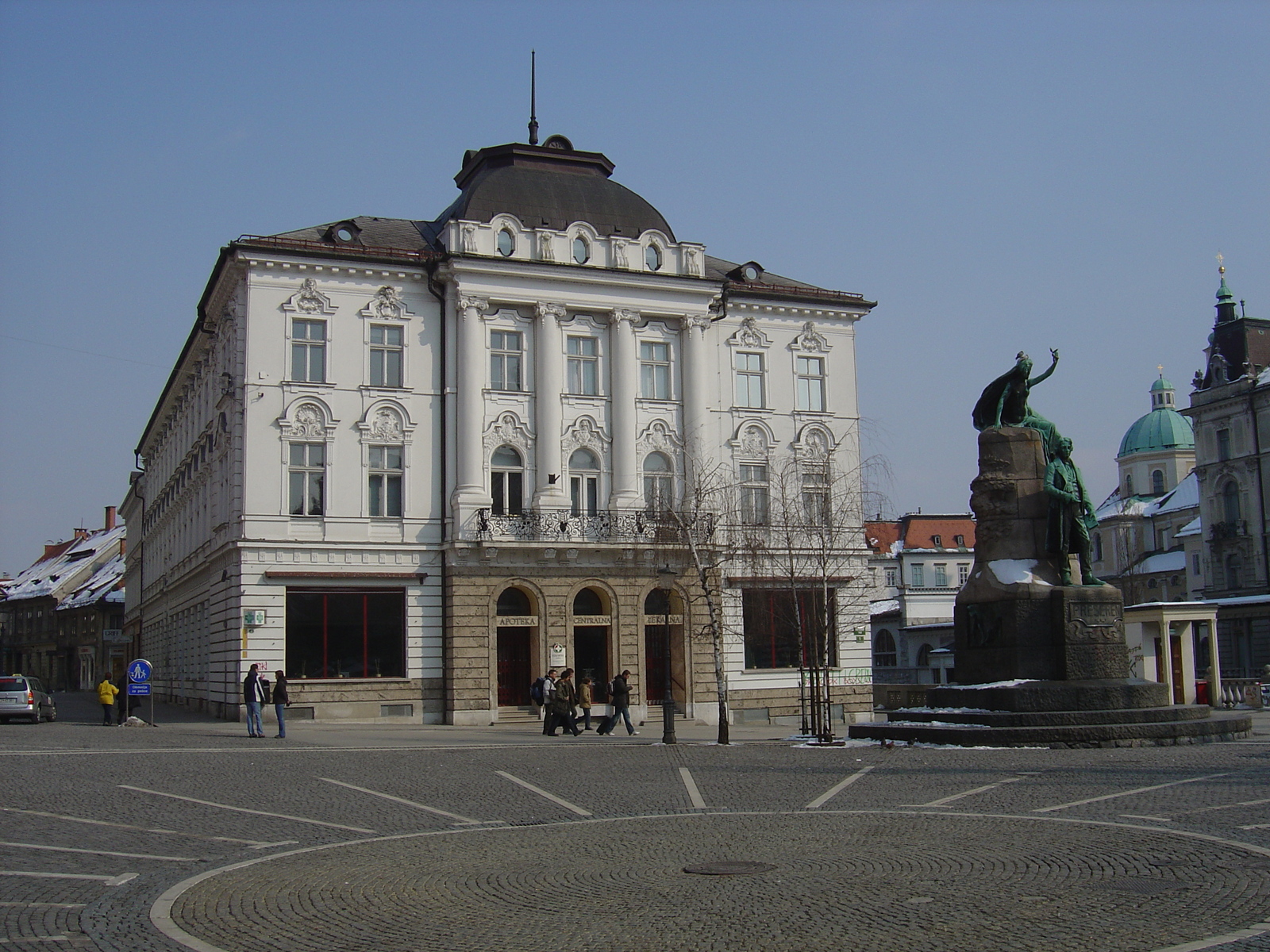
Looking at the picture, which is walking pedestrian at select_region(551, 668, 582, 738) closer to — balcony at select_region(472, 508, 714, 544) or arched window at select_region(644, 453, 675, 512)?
balcony at select_region(472, 508, 714, 544)

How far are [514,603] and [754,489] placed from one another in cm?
877

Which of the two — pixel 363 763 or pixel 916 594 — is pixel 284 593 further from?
pixel 916 594

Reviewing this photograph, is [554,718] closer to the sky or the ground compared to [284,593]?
closer to the ground

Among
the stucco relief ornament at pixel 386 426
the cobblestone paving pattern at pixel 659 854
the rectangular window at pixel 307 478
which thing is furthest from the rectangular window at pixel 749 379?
the cobblestone paving pattern at pixel 659 854

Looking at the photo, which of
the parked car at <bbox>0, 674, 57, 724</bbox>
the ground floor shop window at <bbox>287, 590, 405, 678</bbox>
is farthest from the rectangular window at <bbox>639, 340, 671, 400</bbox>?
the parked car at <bbox>0, 674, 57, 724</bbox>

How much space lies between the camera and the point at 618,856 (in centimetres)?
1095

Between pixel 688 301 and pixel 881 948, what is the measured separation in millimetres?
33522

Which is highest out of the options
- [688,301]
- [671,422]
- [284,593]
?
[688,301]

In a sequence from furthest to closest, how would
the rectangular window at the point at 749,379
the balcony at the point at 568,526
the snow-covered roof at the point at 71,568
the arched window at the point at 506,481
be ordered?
the snow-covered roof at the point at 71,568 < the rectangular window at the point at 749,379 < the arched window at the point at 506,481 < the balcony at the point at 568,526

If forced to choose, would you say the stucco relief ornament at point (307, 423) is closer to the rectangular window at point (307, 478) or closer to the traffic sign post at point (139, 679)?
the rectangular window at point (307, 478)

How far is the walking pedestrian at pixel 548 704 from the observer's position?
98.6ft

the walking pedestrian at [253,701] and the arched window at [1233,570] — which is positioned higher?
the arched window at [1233,570]

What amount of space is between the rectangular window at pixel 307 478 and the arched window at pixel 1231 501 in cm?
6367

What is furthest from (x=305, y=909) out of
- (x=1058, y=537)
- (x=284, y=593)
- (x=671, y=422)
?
(x=671, y=422)
